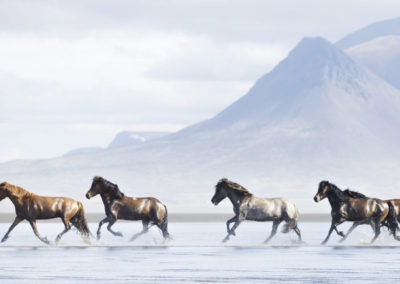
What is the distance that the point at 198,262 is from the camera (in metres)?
28.6

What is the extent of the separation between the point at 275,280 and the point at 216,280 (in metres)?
1.17

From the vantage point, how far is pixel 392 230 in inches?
1383

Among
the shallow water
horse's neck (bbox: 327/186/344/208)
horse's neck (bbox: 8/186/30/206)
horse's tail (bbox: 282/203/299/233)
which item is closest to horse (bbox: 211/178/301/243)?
horse's tail (bbox: 282/203/299/233)

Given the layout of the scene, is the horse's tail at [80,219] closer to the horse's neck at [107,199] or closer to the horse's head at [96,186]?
the horse's head at [96,186]

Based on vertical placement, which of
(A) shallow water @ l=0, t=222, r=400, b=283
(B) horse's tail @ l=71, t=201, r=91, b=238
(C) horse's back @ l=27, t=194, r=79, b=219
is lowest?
(A) shallow water @ l=0, t=222, r=400, b=283

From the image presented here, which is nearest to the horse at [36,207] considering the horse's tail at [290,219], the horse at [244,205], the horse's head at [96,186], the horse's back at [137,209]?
the horse's head at [96,186]

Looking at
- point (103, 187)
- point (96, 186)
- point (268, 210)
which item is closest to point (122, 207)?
point (103, 187)

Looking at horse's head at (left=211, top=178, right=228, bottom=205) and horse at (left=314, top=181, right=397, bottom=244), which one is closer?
horse at (left=314, top=181, right=397, bottom=244)

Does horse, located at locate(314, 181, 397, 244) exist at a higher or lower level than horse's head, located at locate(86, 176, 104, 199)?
lower

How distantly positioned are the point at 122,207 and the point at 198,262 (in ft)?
22.4

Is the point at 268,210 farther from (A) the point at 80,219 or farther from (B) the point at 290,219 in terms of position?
(A) the point at 80,219

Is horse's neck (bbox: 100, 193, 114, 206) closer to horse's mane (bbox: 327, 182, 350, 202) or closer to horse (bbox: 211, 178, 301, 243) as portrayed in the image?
horse (bbox: 211, 178, 301, 243)

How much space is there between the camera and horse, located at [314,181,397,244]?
34156 millimetres

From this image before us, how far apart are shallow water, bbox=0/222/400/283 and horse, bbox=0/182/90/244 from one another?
2.58ft
